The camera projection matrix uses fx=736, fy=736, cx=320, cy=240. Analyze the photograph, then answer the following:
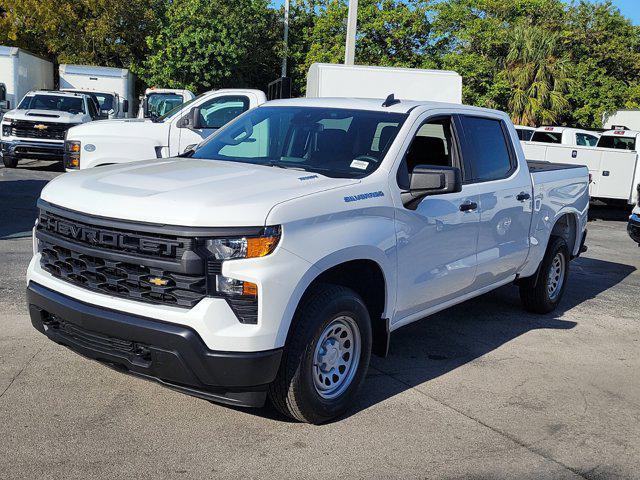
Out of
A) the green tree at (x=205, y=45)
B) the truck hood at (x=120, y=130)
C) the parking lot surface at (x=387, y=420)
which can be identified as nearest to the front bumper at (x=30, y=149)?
the truck hood at (x=120, y=130)

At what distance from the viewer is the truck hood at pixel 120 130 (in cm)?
1046

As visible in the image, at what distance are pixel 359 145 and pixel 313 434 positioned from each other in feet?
6.26

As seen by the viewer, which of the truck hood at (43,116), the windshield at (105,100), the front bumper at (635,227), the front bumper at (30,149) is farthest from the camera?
the windshield at (105,100)

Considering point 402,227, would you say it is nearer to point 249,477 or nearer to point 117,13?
point 249,477

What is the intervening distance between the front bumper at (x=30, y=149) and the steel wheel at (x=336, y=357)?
47.5ft

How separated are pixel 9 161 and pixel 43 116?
1449 mm

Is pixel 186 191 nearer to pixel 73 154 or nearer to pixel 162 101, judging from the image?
pixel 73 154

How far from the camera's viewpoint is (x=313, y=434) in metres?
4.18

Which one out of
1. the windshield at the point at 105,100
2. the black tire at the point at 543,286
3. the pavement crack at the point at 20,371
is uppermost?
the windshield at the point at 105,100

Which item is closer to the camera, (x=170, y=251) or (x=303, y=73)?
(x=170, y=251)

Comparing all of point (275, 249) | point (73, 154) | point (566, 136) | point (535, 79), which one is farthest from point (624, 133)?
point (275, 249)

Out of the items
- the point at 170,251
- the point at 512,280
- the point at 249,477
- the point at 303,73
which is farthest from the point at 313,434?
the point at 303,73

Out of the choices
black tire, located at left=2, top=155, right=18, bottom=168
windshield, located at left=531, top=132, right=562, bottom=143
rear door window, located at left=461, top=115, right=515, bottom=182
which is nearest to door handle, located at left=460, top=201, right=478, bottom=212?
rear door window, located at left=461, top=115, right=515, bottom=182

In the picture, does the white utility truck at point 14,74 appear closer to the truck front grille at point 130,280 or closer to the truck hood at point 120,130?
the truck hood at point 120,130
